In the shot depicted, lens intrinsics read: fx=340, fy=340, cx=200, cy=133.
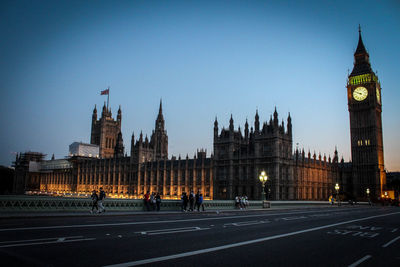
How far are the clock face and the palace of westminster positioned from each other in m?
0.27

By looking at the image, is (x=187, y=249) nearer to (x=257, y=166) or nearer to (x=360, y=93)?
(x=257, y=166)

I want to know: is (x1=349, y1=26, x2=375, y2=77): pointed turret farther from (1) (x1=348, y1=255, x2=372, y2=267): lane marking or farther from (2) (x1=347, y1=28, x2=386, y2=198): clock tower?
(1) (x1=348, y1=255, x2=372, y2=267): lane marking

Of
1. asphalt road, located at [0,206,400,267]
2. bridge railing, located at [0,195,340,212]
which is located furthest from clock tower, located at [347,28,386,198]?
asphalt road, located at [0,206,400,267]

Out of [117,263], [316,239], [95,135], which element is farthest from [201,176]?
[95,135]

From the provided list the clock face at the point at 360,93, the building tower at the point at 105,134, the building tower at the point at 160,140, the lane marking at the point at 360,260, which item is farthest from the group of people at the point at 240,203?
the building tower at the point at 105,134

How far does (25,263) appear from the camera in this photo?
856 cm

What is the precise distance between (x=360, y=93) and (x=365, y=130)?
36.8 feet

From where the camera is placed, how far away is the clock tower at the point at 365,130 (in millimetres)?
91062

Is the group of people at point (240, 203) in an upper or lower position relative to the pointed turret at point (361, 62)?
lower

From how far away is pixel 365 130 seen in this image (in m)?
96.4

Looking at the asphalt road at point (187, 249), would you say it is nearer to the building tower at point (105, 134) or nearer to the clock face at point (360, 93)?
the clock face at point (360, 93)

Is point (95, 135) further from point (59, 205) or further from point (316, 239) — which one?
point (316, 239)

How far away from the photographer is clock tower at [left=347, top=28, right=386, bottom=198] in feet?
299

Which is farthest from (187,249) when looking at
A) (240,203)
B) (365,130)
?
(365,130)
